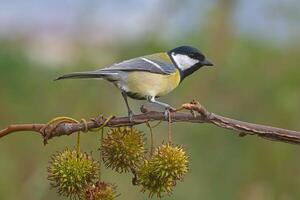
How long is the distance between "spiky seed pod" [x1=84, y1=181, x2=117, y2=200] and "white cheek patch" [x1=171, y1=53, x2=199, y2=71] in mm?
905

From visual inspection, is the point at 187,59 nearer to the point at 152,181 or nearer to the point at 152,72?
the point at 152,72

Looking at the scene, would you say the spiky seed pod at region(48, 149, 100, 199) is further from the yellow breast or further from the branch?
the yellow breast

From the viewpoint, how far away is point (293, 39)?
5262 mm

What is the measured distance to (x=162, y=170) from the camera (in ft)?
8.07

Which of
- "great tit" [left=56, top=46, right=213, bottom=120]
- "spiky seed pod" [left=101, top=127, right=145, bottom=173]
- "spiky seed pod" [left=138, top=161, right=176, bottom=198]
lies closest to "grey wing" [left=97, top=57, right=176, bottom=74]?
"great tit" [left=56, top=46, right=213, bottom=120]

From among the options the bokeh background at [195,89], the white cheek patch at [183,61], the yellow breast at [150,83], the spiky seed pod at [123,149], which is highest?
the white cheek patch at [183,61]

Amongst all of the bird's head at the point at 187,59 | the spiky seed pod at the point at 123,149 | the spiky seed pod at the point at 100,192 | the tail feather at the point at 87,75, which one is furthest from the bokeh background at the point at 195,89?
the spiky seed pod at the point at 100,192

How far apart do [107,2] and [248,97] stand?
1.50 metres

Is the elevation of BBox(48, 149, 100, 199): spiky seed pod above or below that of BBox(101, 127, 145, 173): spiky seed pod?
below

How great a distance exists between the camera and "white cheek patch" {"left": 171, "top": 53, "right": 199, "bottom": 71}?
3195 millimetres

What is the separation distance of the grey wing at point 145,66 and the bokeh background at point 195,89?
4.54 feet

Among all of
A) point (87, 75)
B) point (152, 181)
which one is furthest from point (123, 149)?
point (87, 75)

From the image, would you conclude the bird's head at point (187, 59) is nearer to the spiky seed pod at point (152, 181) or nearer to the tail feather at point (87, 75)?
the tail feather at point (87, 75)

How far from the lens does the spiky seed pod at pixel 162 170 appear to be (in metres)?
2.45
